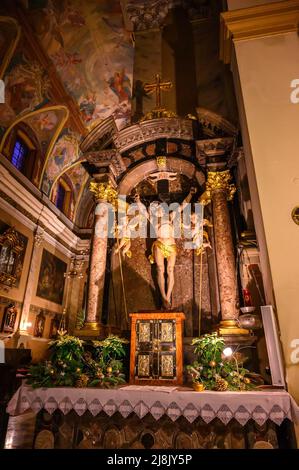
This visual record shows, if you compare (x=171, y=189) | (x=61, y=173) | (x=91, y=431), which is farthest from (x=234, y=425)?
(x=61, y=173)

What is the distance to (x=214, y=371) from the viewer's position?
4.11 m

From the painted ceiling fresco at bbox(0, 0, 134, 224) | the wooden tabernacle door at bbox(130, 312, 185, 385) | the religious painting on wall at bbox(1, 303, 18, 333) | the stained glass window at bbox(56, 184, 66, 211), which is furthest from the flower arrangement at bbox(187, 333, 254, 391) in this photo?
the stained glass window at bbox(56, 184, 66, 211)

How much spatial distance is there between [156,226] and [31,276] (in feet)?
24.9

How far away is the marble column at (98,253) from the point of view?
605 cm

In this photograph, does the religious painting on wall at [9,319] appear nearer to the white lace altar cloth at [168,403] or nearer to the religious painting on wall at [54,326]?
the religious painting on wall at [54,326]

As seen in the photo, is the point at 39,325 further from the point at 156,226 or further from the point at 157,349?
the point at 157,349

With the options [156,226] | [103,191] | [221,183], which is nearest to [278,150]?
[221,183]

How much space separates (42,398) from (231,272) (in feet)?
13.0

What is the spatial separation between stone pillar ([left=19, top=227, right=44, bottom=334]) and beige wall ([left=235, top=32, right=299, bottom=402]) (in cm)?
1018

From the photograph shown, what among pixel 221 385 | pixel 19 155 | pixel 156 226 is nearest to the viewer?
pixel 221 385

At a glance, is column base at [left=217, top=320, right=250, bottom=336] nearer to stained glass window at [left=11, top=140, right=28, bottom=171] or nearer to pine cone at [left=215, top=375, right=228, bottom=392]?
pine cone at [left=215, top=375, right=228, bottom=392]

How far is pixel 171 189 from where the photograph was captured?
7.93 m

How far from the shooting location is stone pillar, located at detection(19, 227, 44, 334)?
1126 cm

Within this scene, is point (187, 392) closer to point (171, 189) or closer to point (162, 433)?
point (162, 433)
